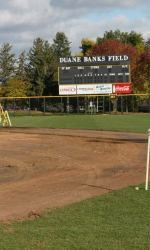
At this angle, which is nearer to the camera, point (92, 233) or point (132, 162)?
point (92, 233)

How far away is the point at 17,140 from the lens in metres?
25.3

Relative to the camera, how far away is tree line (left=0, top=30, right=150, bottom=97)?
72812mm

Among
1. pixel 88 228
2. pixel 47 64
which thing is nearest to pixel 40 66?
pixel 47 64

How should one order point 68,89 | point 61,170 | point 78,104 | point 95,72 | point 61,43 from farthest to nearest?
point 61,43, point 78,104, point 68,89, point 95,72, point 61,170

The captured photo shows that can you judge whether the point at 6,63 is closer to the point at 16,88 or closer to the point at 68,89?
the point at 16,88

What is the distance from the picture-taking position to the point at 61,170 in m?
14.9

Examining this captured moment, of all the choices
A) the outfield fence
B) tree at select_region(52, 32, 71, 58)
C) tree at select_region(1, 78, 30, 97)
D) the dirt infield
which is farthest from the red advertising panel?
tree at select_region(52, 32, 71, 58)

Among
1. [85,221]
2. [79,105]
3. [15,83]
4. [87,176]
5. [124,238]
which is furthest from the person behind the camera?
[15,83]

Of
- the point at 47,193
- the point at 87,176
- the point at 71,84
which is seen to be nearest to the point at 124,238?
the point at 47,193

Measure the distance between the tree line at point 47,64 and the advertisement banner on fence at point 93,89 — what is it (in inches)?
606

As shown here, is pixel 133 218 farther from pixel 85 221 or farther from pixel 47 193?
pixel 47 193

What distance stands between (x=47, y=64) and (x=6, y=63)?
7174 millimetres

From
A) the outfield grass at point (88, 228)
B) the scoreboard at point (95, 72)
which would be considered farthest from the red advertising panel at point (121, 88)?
the outfield grass at point (88, 228)

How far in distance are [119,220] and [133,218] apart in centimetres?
26
